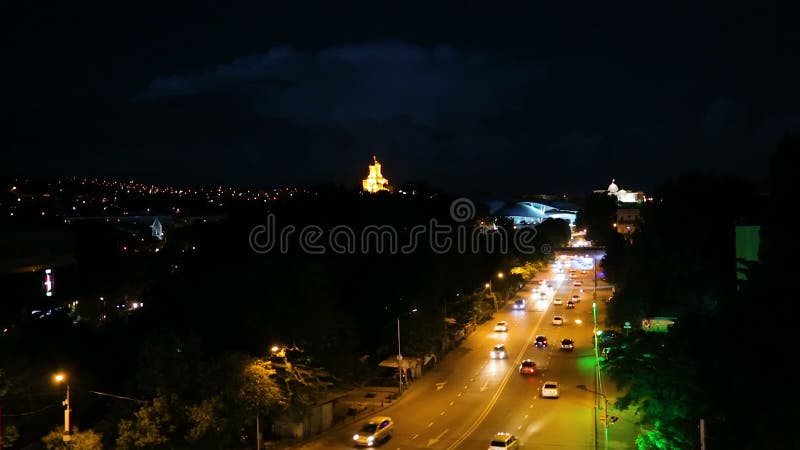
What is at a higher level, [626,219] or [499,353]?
[626,219]

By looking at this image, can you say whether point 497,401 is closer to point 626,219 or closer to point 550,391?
point 550,391

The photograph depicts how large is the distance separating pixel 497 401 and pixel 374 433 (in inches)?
296

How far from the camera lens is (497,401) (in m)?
28.8

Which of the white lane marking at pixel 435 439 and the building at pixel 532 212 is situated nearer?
the white lane marking at pixel 435 439

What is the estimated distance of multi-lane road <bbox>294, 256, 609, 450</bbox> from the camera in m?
23.7

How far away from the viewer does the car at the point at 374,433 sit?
23.0 m

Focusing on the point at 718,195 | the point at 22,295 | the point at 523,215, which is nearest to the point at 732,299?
the point at 718,195

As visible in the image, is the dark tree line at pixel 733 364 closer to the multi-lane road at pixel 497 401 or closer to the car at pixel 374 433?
the multi-lane road at pixel 497 401

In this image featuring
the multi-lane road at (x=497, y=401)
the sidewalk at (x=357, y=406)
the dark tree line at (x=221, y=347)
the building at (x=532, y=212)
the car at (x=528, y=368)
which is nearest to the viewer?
the dark tree line at (x=221, y=347)

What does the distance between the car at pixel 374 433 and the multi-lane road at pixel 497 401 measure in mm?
356

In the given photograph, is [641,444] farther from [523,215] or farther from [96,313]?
[523,215]

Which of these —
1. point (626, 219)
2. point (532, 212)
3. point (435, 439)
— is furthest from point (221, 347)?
point (532, 212)

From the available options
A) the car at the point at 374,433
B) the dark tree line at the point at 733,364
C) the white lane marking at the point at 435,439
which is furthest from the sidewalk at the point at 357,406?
the dark tree line at the point at 733,364

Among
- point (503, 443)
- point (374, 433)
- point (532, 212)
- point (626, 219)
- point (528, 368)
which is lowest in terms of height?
point (374, 433)
